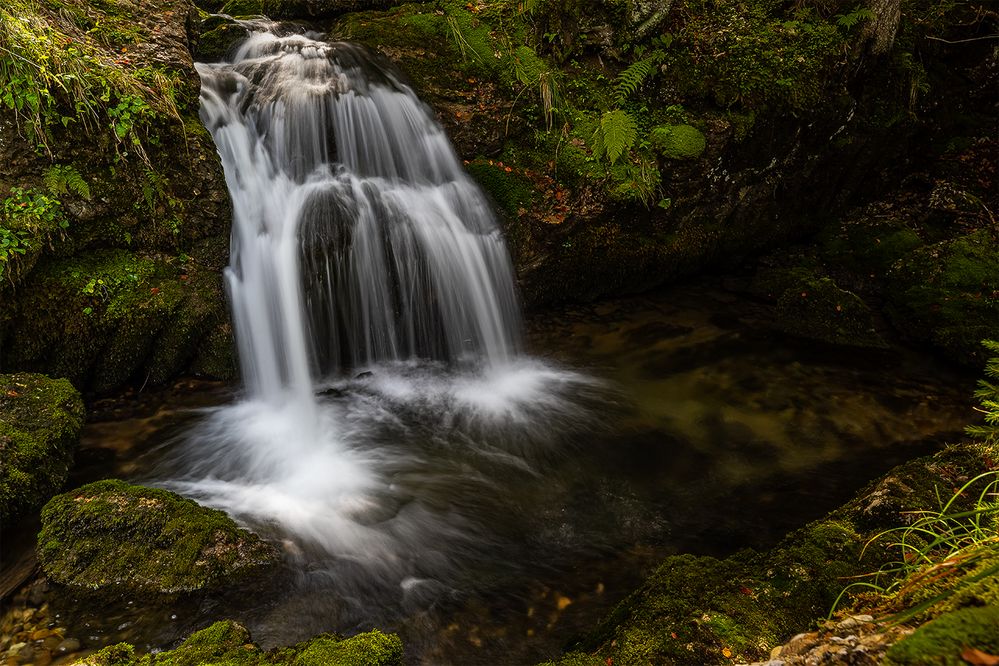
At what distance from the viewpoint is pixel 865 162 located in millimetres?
8781

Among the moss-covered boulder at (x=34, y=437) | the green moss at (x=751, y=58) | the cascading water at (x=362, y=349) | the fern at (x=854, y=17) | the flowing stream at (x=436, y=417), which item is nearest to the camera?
the flowing stream at (x=436, y=417)

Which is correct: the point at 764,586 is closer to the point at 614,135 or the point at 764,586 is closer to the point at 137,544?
the point at 137,544

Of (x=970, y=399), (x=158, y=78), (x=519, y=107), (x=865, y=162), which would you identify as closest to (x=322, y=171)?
(x=158, y=78)

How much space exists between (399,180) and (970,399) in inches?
270

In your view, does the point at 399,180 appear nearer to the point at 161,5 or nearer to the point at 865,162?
the point at 161,5

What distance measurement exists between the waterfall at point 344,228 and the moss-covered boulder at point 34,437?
5.59 feet

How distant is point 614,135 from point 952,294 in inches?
184

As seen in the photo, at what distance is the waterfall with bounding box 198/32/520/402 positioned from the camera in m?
5.98

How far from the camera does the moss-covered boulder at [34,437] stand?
145 inches

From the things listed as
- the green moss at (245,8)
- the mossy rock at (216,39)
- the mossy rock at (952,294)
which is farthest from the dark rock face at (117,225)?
the mossy rock at (952,294)

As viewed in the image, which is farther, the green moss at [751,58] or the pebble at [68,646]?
the green moss at [751,58]

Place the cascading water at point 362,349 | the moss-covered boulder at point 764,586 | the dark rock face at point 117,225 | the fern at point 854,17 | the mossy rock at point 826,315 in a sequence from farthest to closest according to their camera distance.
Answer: the fern at point 854,17 < the mossy rock at point 826,315 < the dark rock face at point 117,225 < the cascading water at point 362,349 < the moss-covered boulder at point 764,586

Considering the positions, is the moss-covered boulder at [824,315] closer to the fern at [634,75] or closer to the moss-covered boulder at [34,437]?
the fern at [634,75]

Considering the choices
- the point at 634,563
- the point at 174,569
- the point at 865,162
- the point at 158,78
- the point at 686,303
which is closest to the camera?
the point at 174,569
